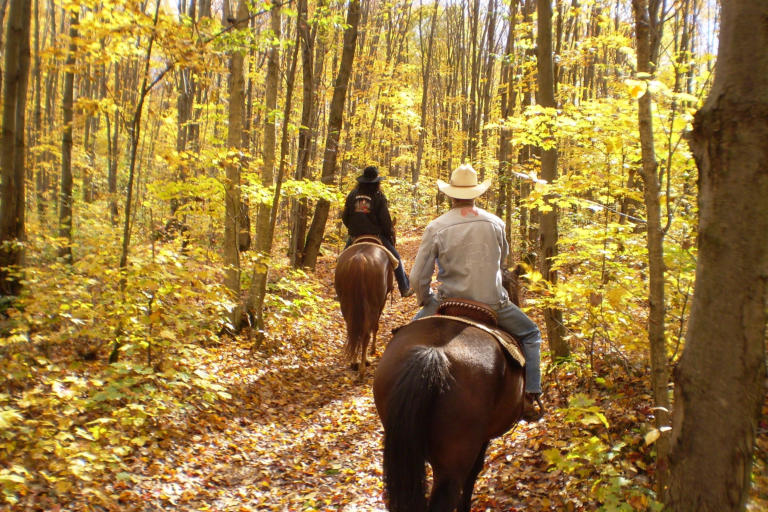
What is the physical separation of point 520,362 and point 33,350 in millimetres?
5676

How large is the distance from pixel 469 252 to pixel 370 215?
482cm

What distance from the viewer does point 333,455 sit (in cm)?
538

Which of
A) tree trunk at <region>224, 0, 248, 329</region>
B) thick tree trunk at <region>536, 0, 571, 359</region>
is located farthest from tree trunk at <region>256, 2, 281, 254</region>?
thick tree trunk at <region>536, 0, 571, 359</region>

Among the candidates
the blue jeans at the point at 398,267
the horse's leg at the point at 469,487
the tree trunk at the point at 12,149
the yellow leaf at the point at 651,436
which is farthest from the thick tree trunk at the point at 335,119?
the yellow leaf at the point at 651,436

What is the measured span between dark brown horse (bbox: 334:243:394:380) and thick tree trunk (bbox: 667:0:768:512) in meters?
5.62

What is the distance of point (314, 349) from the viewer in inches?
340

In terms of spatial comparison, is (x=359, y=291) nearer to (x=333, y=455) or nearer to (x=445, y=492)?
(x=333, y=455)

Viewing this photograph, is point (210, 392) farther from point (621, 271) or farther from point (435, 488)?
point (621, 271)

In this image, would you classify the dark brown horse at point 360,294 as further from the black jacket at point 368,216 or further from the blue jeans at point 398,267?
the black jacket at point 368,216

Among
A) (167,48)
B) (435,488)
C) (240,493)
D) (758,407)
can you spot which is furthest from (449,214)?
(167,48)

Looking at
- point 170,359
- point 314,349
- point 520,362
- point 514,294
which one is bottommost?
point 314,349

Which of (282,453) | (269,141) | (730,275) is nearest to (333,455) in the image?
(282,453)

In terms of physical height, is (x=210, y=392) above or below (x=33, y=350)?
below

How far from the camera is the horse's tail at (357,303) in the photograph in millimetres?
7430
